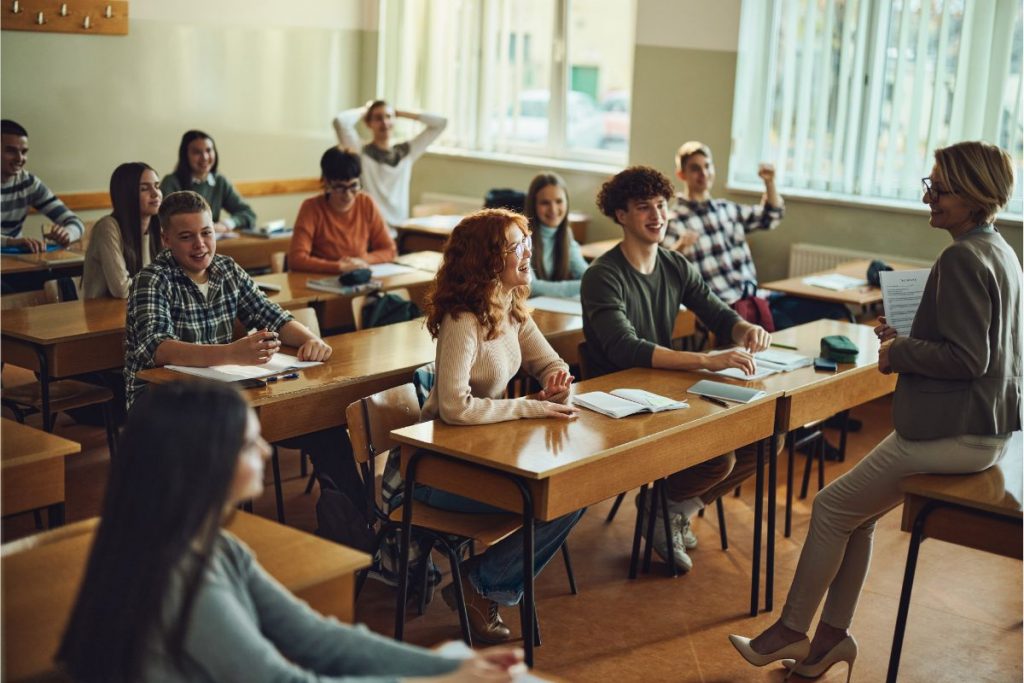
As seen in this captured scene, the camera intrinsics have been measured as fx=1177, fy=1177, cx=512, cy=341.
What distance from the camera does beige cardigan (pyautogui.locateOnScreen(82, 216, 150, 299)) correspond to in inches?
176

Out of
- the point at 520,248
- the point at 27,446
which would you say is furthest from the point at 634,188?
the point at 27,446

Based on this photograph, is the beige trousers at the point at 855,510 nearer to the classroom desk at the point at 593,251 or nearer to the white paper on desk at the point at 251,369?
the white paper on desk at the point at 251,369

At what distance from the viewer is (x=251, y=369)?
350 centimetres

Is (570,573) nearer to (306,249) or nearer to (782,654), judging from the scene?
(782,654)

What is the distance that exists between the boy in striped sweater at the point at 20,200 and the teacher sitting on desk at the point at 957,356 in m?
3.99

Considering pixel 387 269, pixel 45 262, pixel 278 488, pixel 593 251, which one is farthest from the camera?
pixel 593 251

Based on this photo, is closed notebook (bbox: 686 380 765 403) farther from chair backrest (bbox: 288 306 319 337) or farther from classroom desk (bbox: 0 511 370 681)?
classroom desk (bbox: 0 511 370 681)

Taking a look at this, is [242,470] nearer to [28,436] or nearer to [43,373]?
[28,436]

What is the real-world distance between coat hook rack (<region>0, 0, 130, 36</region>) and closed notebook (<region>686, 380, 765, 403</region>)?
16.3ft

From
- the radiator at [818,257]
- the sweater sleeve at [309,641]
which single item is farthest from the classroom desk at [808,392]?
the radiator at [818,257]

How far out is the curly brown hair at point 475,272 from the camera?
3129 millimetres

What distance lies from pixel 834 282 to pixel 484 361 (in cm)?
298

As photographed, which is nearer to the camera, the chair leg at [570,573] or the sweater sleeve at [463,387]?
the sweater sleeve at [463,387]

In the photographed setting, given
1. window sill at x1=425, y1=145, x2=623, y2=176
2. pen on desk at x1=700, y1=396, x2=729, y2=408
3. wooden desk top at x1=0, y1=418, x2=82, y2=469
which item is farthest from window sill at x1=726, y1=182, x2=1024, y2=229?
wooden desk top at x1=0, y1=418, x2=82, y2=469
